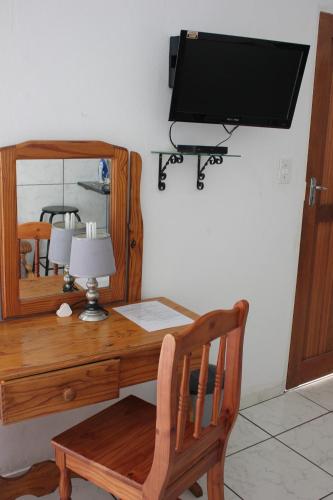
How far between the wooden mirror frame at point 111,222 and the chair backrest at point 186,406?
2.03 feet

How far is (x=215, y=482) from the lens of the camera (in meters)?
1.54

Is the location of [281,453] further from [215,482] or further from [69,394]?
[69,394]

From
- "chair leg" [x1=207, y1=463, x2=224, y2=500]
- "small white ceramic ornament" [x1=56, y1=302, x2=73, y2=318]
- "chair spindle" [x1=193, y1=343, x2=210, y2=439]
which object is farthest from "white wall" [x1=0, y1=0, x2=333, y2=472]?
"chair spindle" [x1=193, y1=343, x2=210, y2=439]

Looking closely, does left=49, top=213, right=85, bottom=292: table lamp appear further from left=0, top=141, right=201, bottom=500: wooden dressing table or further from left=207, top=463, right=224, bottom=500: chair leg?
left=207, top=463, right=224, bottom=500: chair leg

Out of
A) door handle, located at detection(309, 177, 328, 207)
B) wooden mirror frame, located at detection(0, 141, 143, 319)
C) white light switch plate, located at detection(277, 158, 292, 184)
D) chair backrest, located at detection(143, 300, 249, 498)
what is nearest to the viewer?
chair backrest, located at detection(143, 300, 249, 498)

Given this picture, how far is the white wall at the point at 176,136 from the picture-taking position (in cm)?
173

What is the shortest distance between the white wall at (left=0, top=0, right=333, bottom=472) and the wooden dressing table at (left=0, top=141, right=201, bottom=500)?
8cm

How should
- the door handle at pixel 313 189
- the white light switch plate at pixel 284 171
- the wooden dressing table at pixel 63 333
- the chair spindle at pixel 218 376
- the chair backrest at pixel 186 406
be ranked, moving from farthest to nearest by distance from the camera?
the door handle at pixel 313 189 < the white light switch plate at pixel 284 171 < the wooden dressing table at pixel 63 333 < the chair spindle at pixel 218 376 < the chair backrest at pixel 186 406

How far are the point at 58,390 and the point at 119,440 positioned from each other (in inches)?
8.6

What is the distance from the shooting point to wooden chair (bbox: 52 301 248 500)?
1.24 meters

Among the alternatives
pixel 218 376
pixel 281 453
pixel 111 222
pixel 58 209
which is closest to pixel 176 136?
pixel 111 222

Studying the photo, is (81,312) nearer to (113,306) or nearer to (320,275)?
(113,306)

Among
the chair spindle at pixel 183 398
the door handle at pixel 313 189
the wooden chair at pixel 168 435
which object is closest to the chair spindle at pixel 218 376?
the wooden chair at pixel 168 435

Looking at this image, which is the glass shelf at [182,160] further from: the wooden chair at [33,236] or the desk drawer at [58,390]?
the desk drawer at [58,390]
